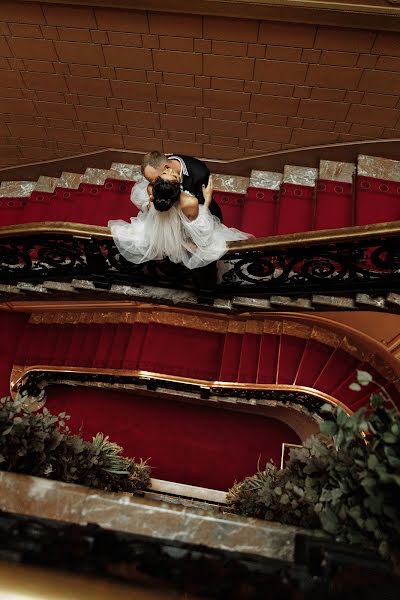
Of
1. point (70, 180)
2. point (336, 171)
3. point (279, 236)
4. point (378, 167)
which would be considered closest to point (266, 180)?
point (336, 171)

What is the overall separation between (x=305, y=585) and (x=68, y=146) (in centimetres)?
582

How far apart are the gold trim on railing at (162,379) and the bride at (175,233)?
2.34m

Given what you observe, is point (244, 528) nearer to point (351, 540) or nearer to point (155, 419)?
point (351, 540)

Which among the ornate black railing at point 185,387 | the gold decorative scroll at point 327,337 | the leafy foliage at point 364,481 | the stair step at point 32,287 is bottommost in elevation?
the leafy foliage at point 364,481

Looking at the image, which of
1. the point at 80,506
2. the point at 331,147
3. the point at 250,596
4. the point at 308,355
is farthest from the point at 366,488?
the point at 331,147

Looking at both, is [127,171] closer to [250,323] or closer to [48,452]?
[250,323]

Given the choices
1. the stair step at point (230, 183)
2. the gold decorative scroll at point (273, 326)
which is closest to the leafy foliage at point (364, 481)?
the gold decorative scroll at point (273, 326)

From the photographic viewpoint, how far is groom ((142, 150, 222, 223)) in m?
3.30

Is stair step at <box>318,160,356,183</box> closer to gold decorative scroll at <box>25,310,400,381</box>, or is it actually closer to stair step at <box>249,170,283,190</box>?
stair step at <box>249,170,283,190</box>

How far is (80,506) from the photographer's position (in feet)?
6.54

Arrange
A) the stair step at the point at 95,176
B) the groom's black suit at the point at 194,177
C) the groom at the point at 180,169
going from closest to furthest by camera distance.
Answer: the groom at the point at 180,169 < the groom's black suit at the point at 194,177 < the stair step at the point at 95,176

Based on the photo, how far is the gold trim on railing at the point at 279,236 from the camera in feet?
9.71

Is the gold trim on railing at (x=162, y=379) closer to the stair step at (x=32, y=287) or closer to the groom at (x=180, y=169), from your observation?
the stair step at (x=32, y=287)

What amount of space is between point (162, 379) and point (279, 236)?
3.14 metres
